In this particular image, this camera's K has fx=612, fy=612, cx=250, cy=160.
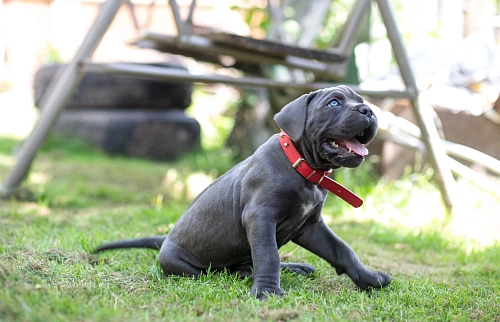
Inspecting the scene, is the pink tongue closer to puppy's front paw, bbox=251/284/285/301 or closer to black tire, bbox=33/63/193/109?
puppy's front paw, bbox=251/284/285/301

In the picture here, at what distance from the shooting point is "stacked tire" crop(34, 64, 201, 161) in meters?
8.23

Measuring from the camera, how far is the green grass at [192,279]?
2.58 meters

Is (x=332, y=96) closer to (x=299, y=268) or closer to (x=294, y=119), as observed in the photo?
(x=294, y=119)

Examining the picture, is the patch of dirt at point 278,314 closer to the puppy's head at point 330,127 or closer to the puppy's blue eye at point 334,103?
the puppy's head at point 330,127

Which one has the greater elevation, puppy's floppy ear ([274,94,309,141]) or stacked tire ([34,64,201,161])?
puppy's floppy ear ([274,94,309,141])

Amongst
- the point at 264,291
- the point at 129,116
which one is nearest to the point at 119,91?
the point at 129,116

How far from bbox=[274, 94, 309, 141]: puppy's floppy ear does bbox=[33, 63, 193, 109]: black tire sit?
→ 553 cm

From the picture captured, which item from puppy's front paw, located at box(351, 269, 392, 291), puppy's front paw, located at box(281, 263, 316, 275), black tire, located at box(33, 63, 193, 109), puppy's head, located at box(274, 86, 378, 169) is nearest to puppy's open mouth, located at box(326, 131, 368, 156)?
puppy's head, located at box(274, 86, 378, 169)

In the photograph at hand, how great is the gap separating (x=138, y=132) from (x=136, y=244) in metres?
→ 4.65

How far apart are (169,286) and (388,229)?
2465 millimetres

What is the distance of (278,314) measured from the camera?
2535mm

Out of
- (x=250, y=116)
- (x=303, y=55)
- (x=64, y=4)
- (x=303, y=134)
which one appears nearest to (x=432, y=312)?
(x=303, y=134)

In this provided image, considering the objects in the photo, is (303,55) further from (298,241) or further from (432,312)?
(432,312)

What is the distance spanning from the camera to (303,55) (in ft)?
16.1
